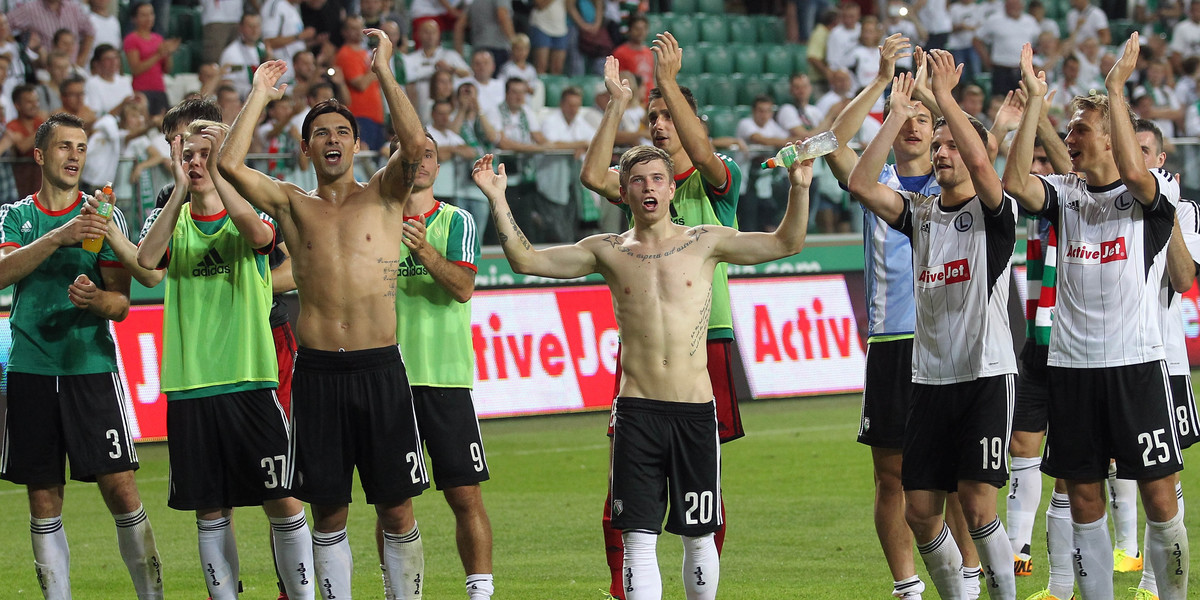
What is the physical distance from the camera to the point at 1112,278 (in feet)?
20.7

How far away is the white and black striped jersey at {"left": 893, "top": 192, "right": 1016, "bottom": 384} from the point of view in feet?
20.9

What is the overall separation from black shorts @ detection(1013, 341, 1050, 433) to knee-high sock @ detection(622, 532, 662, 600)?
8.52 ft

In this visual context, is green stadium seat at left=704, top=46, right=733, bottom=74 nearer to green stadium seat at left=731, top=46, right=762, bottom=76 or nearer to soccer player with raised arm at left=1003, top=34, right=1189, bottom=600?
green stadium seat at left=731, top=46, right=762, bottom=76

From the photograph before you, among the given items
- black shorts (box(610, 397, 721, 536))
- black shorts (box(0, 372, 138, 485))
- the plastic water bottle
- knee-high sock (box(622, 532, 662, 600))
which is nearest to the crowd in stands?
black shorts (box(0, 372, 138, 485))

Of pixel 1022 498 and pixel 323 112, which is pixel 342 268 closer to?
pixel 323 112

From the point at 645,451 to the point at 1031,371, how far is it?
289 cm

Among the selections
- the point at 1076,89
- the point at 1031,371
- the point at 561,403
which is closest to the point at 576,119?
the point at 561,403

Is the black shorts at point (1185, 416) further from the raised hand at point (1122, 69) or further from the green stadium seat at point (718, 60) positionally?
the green stadium seat at point (718, 60)

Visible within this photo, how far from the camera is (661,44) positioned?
704cm

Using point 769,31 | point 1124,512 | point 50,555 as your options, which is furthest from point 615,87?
point 769,31

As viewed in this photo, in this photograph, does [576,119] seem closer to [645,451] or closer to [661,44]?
[661,44]

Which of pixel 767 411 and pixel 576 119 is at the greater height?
pixel 576 119

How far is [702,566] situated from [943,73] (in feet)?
7.78

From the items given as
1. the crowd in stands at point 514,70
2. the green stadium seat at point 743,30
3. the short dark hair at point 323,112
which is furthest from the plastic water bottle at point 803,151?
the green stadium seat at point 743,30
